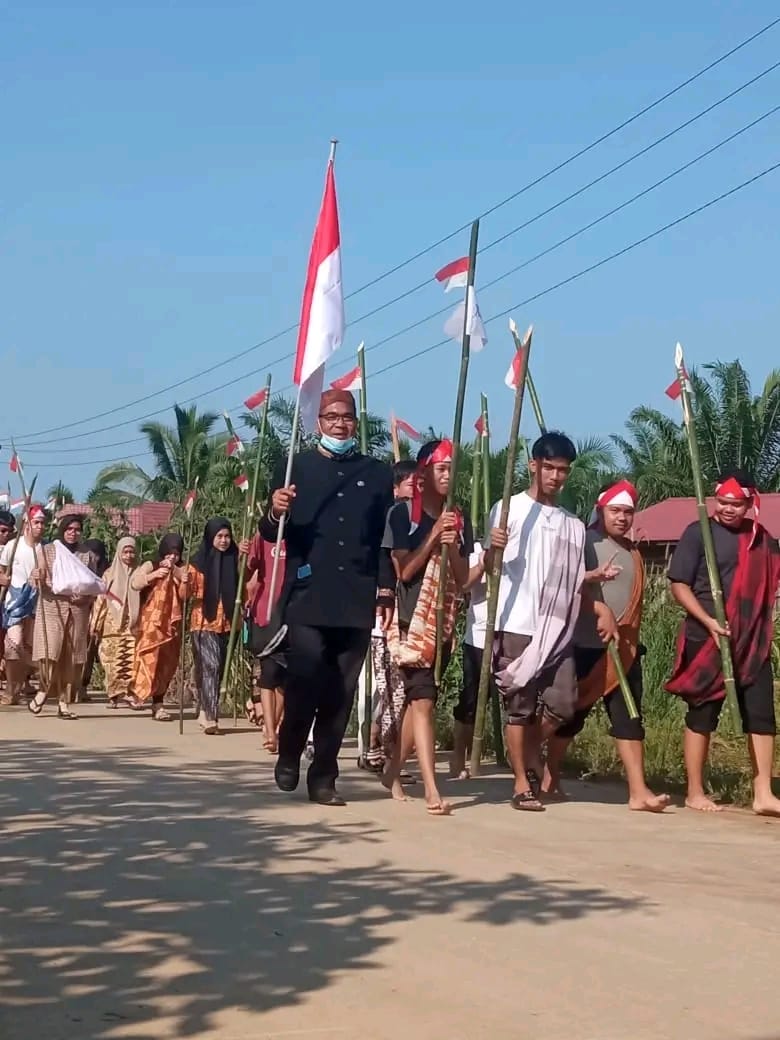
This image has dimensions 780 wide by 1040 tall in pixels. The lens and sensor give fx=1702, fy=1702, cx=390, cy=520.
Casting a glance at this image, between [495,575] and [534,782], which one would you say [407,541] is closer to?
[495,575]

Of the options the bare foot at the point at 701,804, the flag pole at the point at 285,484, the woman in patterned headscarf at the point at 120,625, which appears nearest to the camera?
the flag pole at the point at 285,484

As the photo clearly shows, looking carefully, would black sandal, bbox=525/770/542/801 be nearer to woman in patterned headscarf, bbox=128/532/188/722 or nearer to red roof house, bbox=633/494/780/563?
woman in patterned headscarf, bbox=128/532/188/722

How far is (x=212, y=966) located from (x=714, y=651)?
4336 mm

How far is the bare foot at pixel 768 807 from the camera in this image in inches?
328

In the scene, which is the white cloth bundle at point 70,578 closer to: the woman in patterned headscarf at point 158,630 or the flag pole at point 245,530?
the woman in patterned headscarf at point 158,630

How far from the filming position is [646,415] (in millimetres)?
36438

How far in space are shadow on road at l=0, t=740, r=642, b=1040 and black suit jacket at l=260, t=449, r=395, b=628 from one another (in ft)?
3.23

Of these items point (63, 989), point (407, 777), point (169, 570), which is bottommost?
point (63, 989)

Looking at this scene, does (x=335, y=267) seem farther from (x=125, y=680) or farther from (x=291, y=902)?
(x=125, y=680)

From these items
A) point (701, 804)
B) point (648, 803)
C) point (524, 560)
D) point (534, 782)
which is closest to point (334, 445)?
point (524, 560)

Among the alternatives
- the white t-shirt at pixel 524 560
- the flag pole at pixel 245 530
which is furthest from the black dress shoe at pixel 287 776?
the flag pole at pixel 245 530

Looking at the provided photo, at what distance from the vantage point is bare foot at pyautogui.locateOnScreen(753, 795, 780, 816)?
834 centimetres

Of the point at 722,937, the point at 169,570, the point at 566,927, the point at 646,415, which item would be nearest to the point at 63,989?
the point at 566,927

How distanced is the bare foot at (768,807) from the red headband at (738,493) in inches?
49.8
